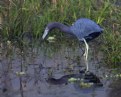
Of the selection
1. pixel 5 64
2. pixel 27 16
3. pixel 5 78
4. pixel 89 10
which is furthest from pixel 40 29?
pixel 5 78

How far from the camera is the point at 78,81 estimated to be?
7.00 meters

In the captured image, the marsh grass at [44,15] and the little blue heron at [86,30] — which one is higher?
the marsh grass at [44,15]

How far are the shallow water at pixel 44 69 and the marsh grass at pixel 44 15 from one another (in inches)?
17.2

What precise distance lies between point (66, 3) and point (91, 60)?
1.84m

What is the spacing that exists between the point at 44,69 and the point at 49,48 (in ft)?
3.90

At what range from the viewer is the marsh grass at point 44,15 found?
9062 millimetres

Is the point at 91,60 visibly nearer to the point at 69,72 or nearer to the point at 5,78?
the point at 69,72

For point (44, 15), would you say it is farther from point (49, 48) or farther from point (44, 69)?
point (44, 69)

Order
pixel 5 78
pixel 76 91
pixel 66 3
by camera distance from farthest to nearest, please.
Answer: pixel 66 3, pixel 5 78, pixel 76 91

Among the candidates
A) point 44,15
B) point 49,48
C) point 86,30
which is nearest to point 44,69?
point 86,30

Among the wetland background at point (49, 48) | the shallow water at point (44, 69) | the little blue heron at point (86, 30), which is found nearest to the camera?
the shallow water at point (44, 69)

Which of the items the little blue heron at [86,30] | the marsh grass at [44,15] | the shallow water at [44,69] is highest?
the marsh grass at [44,15]

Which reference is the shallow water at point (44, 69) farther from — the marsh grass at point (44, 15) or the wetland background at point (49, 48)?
the marsh grass at point (44, 15)

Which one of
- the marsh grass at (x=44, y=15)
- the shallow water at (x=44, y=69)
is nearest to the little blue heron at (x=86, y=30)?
the shallow water at (x=44, y=69)
